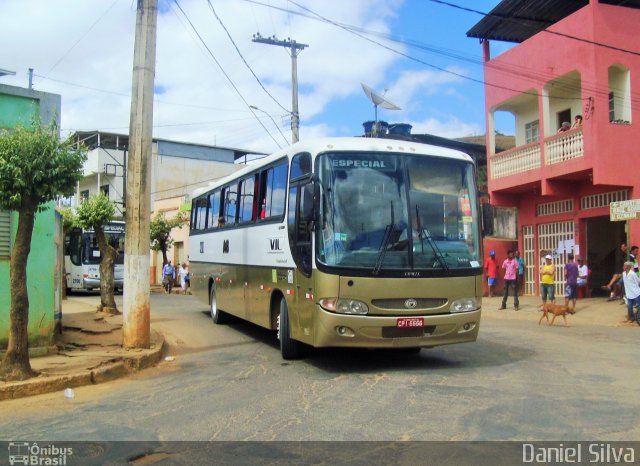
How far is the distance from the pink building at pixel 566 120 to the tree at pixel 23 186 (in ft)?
47.2

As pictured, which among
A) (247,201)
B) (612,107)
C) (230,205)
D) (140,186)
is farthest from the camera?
(612,107)

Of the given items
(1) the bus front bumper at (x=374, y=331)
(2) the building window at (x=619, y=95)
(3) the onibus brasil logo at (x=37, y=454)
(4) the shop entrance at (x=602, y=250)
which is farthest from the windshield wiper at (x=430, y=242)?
(4) the shop entrance at (x=602, y=250)

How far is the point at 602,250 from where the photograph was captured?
21.0 m

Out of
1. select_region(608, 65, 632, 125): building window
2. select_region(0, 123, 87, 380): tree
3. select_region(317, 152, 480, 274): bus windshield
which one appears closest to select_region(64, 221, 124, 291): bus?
select_region(0, 123, 87, 380): tree

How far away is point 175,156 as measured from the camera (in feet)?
150

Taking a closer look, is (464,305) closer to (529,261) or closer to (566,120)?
(529,261)

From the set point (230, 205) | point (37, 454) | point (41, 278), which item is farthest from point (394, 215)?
point (41, 278)

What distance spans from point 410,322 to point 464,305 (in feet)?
3.01

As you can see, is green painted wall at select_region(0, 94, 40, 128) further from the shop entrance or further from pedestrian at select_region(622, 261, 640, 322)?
the shop entrance

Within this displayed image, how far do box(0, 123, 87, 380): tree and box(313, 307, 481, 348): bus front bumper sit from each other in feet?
12.3

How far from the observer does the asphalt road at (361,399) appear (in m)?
5.36

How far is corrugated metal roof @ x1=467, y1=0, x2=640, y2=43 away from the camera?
1942 centimetres

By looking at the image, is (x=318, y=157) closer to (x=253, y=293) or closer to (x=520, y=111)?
(x=253, y=293)

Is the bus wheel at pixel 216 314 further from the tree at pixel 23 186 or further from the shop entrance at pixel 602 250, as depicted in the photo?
the shop entrance at pixel 602 250
